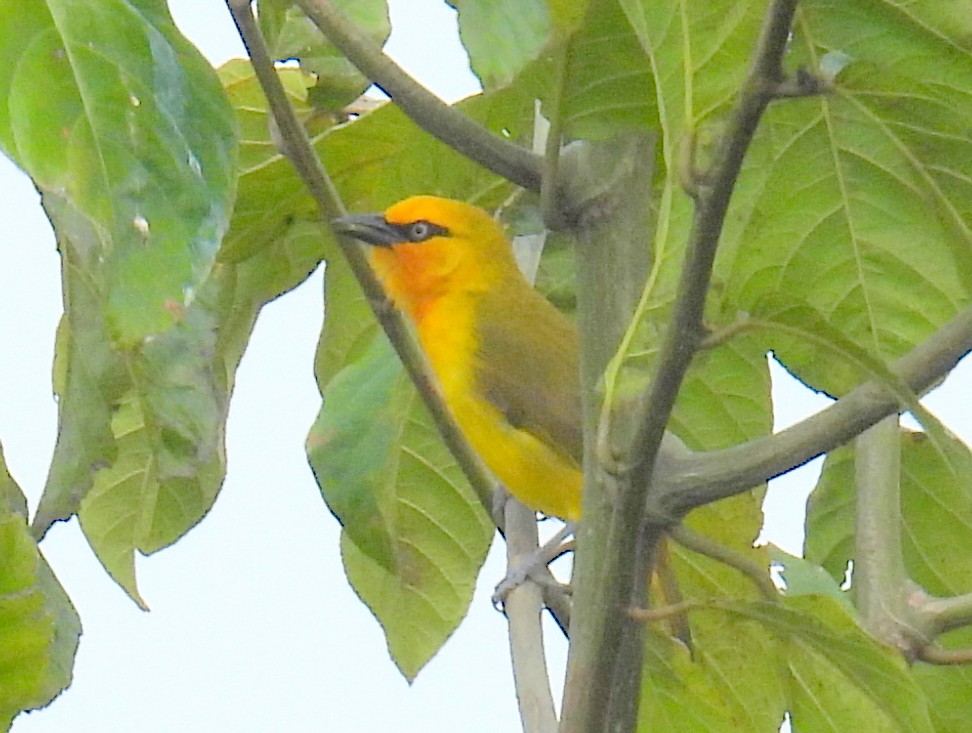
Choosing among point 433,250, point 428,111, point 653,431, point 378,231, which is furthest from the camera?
point 433,250

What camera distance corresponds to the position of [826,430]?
0.69 meters

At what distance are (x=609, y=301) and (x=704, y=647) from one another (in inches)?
13.2

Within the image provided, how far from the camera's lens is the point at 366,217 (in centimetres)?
174

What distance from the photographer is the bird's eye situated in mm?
1963

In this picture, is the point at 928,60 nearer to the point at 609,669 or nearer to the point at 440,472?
the point at 609,669

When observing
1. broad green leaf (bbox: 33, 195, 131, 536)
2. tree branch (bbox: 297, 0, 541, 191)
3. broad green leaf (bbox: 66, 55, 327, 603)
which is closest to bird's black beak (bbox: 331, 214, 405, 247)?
broad green leaf (bbox: 66, 55, 327, 603)

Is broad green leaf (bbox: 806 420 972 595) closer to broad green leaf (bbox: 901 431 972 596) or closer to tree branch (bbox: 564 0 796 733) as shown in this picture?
broad green leaf (bbox: 901 431 972 596)

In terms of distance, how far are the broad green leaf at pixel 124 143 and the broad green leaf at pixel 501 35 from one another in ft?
0.49

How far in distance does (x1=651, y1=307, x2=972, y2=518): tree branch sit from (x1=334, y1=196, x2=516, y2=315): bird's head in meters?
1.12

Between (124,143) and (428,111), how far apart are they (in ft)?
0.57

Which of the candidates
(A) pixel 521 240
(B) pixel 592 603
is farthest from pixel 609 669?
(A) pixel 521 240

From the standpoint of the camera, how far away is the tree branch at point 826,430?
0.69 m

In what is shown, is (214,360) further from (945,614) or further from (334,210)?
(945,614)

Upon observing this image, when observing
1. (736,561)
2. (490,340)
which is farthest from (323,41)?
(490,340)
